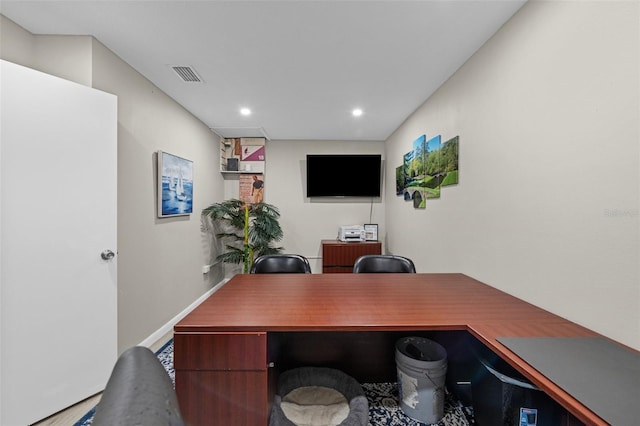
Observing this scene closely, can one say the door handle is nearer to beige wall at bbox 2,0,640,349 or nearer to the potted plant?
beige wall at bbox 2,0,640,349

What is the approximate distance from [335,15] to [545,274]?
1.91 m

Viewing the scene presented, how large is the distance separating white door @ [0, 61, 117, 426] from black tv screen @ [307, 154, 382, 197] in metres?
2.82

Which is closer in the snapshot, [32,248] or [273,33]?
[32,248]

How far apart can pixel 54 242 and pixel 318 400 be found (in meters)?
1.95

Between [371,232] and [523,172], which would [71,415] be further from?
[371,232]

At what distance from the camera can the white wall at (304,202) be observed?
439 cm

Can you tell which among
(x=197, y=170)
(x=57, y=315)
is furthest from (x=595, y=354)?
(x=197, y=170)

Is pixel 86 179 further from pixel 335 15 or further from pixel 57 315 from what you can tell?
pixel 335 15

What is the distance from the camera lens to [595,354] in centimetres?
96

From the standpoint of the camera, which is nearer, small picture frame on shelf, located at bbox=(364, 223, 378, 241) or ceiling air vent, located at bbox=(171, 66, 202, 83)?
ceiling air vent, located at bbox=(171, 66, 202, 83)

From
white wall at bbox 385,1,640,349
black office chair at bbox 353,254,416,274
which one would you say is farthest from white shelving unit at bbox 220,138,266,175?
white wall at bbox 385,1,640,349

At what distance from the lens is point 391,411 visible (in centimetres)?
161

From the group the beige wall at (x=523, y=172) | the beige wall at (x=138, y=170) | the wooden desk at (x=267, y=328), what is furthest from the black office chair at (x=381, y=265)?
the beige wall at (x=138, y=170)

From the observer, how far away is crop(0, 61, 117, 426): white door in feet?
4.89
